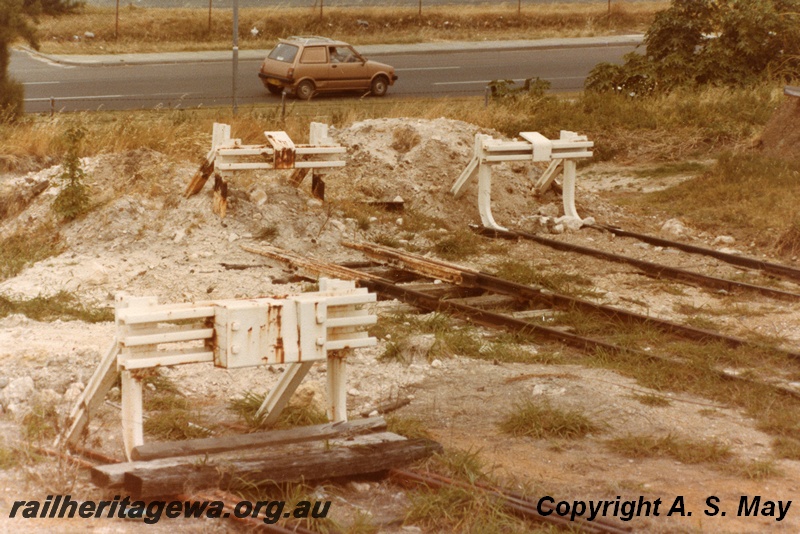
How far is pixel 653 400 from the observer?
27.9 ft

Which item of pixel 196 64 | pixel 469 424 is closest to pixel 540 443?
pixel 469 424

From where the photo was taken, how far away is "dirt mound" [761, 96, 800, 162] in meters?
18.5

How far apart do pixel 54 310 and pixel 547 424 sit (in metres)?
4.95

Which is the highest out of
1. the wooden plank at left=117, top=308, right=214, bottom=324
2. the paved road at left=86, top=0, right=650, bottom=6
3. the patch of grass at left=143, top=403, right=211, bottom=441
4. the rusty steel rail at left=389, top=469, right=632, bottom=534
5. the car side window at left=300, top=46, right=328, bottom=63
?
the paved road at left=86, top=0, right=650, bottom=6

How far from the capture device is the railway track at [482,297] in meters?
9.88

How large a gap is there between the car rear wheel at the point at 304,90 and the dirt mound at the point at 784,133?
42.8ft

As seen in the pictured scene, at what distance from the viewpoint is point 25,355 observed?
877 cm

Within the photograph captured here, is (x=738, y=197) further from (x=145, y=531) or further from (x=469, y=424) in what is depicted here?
(x=145, y=531)

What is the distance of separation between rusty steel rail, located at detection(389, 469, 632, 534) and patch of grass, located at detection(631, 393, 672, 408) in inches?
90.0

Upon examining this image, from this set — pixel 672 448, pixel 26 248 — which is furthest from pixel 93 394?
pixel 26 248

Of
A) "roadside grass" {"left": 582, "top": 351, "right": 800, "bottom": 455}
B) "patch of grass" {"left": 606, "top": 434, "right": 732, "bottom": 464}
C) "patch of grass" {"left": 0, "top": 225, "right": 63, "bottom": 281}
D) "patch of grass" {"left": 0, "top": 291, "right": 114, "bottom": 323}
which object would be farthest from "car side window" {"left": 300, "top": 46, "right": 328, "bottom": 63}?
"patch of grass" {"left": 606, "top": 434, "right": 732, "bottom": 464}

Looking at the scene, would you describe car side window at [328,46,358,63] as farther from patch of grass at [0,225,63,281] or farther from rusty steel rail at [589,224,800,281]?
patch of grass at [0,225,63,281]

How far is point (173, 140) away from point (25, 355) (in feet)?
24.6

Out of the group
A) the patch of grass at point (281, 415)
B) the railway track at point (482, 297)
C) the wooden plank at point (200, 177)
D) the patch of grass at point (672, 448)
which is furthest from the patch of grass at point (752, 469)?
the wooden plank at point (200, 177)
